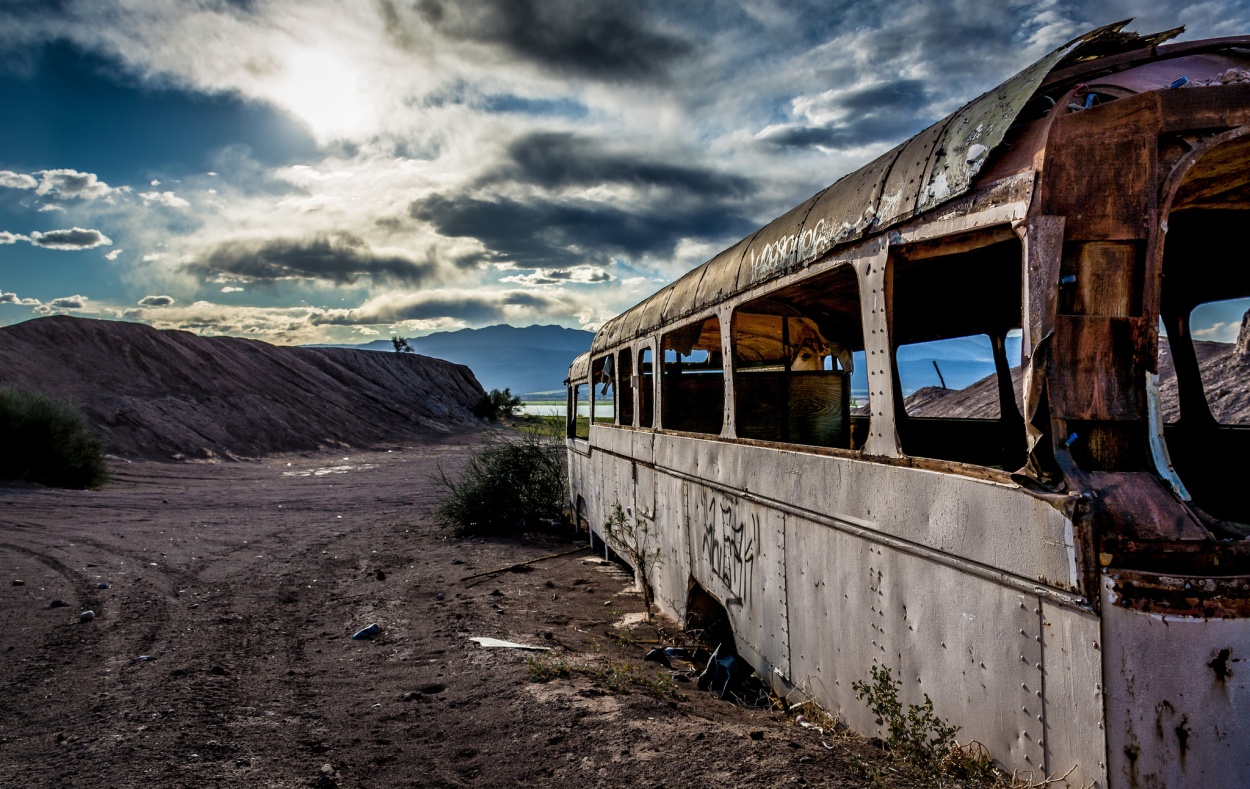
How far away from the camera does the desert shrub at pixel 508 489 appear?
11.1m

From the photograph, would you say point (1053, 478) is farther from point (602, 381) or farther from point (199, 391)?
point (199, 391)

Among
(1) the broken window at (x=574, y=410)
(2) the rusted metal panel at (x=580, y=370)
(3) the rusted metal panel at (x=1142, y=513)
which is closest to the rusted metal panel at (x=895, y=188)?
(3) the rusted metal panel at (x=1142, y=513)

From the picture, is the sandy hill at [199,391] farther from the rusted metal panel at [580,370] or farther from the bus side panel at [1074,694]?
the bus side panel at [1074,694]

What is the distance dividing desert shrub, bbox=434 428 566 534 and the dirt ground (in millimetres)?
656

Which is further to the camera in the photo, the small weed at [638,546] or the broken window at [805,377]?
the small weed at [638,546]

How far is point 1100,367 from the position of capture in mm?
2195

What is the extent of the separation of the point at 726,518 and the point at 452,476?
16080 millimetres

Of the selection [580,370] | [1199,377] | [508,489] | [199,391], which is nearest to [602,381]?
[580,370]

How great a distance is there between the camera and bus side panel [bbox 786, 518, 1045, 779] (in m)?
2.28

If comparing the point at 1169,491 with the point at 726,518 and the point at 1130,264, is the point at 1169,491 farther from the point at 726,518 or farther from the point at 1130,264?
the point at 726,518

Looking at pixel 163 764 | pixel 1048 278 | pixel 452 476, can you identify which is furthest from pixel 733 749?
pixel 452 476

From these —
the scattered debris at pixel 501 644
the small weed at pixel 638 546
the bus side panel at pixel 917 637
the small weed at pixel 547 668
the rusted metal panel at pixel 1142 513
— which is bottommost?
the scattered debris at pixel 501 644

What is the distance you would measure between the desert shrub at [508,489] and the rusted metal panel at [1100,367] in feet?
31.6

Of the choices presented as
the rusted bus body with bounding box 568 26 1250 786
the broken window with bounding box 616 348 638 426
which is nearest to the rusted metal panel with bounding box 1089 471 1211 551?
the rusted bus body with bounding box 568 26 1250 786
